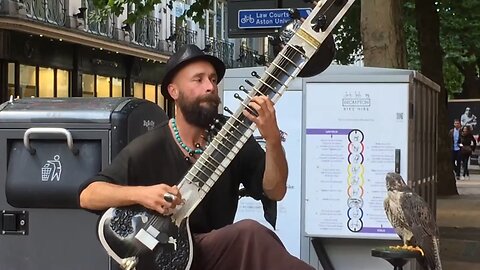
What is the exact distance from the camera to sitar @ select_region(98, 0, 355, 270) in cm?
274

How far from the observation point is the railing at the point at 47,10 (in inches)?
919

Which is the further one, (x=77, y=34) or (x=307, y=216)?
(x=77, y=34)

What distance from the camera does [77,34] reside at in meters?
25.4

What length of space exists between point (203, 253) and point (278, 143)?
0.45 metres

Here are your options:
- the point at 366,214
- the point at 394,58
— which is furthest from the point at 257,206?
the point at 394,58

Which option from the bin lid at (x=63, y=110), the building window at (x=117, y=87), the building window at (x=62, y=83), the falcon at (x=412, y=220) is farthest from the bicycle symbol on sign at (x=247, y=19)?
the building window at (x=117, y=87)

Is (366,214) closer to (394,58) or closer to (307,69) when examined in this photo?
(394,58)

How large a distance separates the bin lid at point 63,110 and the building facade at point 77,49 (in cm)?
1421

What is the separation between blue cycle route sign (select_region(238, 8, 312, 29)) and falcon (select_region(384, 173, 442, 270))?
401 centimetres

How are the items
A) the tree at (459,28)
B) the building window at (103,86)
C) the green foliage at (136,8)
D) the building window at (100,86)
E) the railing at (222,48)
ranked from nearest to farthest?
the green foliage at (136,8), the tree at (459,28), the building window at (100,86), the building window at (103,86), the railing at (222,48)

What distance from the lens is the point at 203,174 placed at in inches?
111

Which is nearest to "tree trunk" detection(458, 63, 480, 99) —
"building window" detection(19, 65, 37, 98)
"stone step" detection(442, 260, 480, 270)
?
"building window" detection(19, 65, 37, 98)

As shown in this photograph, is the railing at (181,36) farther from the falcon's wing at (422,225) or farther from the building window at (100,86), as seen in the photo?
the falcon's wing at (422,225)

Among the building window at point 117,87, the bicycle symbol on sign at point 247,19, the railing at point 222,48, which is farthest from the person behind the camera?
the railing at point 222,48
